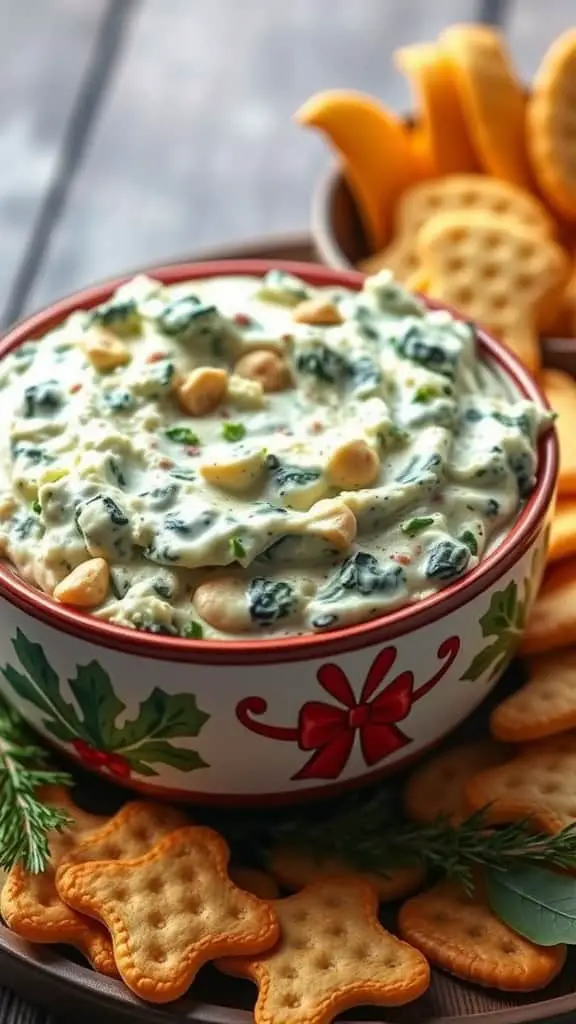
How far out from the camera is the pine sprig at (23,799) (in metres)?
1.30

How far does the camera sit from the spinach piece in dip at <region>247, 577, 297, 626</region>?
122 centimetres

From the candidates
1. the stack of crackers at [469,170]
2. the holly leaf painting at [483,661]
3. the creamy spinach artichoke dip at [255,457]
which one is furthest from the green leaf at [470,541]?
the stack of crackers at [469,170]

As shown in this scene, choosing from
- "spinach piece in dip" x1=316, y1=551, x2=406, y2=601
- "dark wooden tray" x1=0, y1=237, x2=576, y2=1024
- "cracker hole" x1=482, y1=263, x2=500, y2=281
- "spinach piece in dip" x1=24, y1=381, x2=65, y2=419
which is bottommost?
"dark wooden tray" x1=0, y1=237, x2=576, y2=1024

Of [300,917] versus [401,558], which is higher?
[401,558]

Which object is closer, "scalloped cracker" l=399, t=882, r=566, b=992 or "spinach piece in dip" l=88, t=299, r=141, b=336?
"scalloped cracker" l=399, t=882, r=566, b=992

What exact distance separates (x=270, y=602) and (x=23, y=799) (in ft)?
1.09

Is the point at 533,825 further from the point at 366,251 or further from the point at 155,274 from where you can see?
the point at 366,251

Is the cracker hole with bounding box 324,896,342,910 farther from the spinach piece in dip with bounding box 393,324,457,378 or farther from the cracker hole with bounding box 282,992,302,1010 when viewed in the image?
the spinach piece in dip with bounding box 393,324,457,378

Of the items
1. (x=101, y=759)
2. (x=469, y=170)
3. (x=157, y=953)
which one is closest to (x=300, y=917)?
(x=157, y=953)

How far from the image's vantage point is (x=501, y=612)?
1317 millimetres

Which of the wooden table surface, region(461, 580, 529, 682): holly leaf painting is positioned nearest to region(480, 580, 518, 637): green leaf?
region(461, 580, 529, 682): holly leaf painting

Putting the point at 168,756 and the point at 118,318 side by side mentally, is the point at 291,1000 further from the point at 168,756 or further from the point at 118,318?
the point at 118,318

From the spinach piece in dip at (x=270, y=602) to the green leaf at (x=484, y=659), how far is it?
0.21m

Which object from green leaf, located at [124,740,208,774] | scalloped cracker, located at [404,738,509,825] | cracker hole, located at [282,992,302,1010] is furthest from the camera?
scalloped cracker, located at [404,738,509,825]
